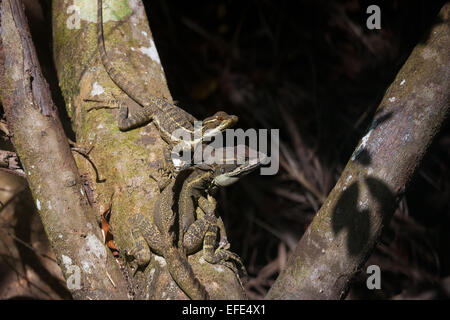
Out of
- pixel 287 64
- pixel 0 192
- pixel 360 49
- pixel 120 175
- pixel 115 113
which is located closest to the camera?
pixel 120 175

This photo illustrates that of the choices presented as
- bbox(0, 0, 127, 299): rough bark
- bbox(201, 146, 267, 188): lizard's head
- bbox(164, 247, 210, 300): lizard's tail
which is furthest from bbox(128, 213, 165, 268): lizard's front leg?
bbox(201, 146, 267, 188): lizard's head

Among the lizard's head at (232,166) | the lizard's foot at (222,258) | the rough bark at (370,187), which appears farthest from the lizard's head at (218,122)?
the rough bark at (370,187)

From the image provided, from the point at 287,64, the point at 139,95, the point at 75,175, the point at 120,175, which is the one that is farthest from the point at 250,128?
the point at 75,175

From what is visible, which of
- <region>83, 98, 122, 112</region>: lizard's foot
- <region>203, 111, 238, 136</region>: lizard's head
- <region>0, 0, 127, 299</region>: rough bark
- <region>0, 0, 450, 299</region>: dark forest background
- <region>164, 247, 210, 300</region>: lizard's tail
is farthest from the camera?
<region>0, 0, 450, 299</region>: dark forest background

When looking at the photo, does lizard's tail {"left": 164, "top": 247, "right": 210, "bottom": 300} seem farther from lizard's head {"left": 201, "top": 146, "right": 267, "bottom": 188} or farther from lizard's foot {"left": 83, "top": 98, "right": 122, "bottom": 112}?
lizard's foot {"left": 83, "top": 98, "right": 122, "bottom": 112}

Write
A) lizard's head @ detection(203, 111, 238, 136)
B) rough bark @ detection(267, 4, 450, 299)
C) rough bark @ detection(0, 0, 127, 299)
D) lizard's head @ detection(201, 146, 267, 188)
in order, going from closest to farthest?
1. rough bark @ detection(267, 4, 450, 299)
2. rough bark @ detection(0, 0, 127, 299)
3. lizard's head @ detection(201, 146, 267, 188)
4. lizard's head @ detection(203, 111, 238, 136)

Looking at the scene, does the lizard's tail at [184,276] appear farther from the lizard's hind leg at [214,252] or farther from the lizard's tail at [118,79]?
the lizard's tail at [118,79]
